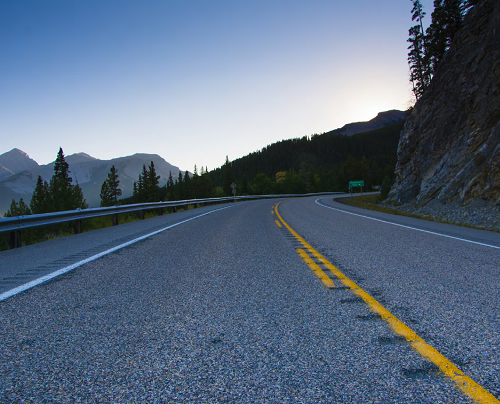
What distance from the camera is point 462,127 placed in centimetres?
2075

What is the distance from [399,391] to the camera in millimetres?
1853

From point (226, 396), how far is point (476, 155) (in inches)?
749

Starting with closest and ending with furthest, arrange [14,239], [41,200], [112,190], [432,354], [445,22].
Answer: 1. [432,354]
2. [14,239]
3. [445,22]
4. [41,200]
5. [112,190]

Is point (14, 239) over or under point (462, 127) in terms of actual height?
under

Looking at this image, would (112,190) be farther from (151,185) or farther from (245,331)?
(245,331)

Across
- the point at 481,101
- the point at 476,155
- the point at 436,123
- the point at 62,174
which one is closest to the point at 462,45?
the point at 436,123

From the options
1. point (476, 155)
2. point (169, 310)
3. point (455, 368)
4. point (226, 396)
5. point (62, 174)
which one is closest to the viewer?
point (226, 396)

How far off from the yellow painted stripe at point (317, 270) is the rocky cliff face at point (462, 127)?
1154 cm

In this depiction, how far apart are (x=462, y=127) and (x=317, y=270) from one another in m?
20.9

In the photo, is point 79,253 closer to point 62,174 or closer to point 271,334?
point 271,334

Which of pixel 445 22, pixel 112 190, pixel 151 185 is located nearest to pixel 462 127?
pixel 445 22

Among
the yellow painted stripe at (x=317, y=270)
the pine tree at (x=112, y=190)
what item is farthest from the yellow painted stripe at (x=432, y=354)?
the pine tree at (x=112, y=190)

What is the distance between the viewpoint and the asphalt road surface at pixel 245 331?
1921 millimetres

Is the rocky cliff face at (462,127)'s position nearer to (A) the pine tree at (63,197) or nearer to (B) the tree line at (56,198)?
(A) the pine tree at (63,197)
